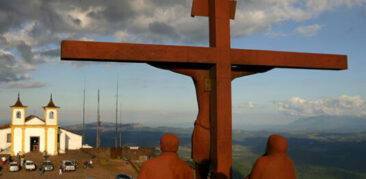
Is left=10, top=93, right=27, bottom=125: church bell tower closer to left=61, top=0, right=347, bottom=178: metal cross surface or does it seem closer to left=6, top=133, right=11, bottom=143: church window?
left=6, top=133, right=11, bottom=143: church window

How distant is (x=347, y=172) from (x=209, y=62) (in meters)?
149

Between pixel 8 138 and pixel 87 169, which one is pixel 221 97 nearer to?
pixel 87 169

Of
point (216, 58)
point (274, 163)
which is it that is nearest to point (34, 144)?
point (216, 58)

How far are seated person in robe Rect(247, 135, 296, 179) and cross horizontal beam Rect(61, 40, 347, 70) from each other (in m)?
2.44

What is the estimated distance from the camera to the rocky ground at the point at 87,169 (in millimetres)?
31875

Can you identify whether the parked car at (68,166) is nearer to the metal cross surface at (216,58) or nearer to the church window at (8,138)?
the church window at (8,138)

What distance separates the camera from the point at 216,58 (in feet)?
21.7

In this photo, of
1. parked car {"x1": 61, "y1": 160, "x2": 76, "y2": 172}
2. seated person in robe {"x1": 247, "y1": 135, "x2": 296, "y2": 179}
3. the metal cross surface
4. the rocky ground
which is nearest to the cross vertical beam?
the metal cross surface

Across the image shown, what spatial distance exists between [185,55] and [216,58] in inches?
24.4

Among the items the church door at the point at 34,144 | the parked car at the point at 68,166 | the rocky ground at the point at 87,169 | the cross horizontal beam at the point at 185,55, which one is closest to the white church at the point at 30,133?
the church door at the point at 34,144

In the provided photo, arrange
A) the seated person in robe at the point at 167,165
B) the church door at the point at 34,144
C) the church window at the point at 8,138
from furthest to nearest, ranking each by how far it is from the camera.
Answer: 1. the church window at the point at 8,138
2. the church door at the point at 34,144
3. the seated person in robe at the point at 167,165

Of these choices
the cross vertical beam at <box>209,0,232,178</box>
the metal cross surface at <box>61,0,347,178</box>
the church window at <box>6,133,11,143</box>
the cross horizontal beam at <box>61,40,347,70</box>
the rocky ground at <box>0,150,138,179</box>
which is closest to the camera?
the cross horizontal beam at <box>61,40,347,70</box>

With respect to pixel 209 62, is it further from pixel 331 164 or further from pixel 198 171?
pixel 331 164

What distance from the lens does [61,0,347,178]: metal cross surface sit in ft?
19.9
